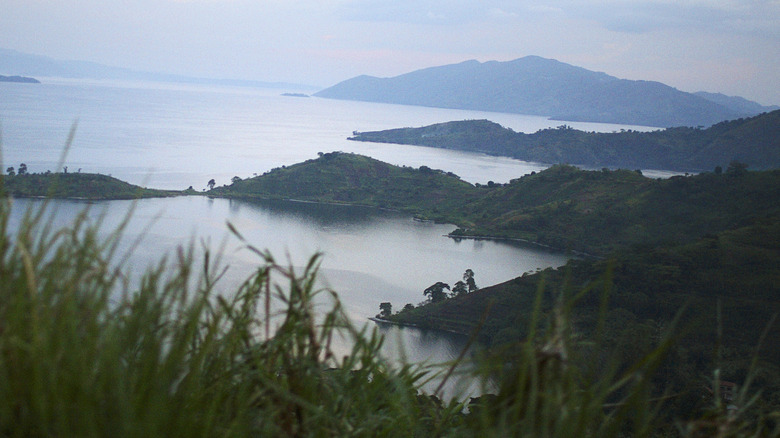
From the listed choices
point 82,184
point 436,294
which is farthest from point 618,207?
point 82,184

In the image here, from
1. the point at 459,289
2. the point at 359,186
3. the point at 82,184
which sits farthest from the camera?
the point at 359,186

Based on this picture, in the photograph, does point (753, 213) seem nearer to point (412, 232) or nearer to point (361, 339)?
point (412, 232)

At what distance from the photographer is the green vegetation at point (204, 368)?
3.32 feet

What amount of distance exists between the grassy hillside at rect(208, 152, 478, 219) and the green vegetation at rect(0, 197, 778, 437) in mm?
52837

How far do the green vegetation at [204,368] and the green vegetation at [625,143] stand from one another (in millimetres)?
75924

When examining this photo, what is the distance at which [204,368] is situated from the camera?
4.78ft

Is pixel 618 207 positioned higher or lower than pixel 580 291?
higher

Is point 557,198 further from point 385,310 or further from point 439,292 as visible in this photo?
point 385,310

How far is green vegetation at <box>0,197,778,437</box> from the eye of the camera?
3.32ft

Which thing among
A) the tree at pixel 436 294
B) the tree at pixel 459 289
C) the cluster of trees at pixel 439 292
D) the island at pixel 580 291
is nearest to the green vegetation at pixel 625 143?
the island at pixel 580 291

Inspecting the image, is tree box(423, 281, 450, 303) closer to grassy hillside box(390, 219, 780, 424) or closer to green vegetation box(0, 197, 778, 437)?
grassy hillside box(390, 219, 780, 424)

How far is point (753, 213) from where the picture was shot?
1480 inches

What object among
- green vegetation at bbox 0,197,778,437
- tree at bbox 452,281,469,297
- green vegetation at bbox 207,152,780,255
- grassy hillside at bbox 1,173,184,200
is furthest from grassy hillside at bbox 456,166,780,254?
A: green vegetation at bbox 0,197,778,437

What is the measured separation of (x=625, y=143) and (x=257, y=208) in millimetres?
56912
